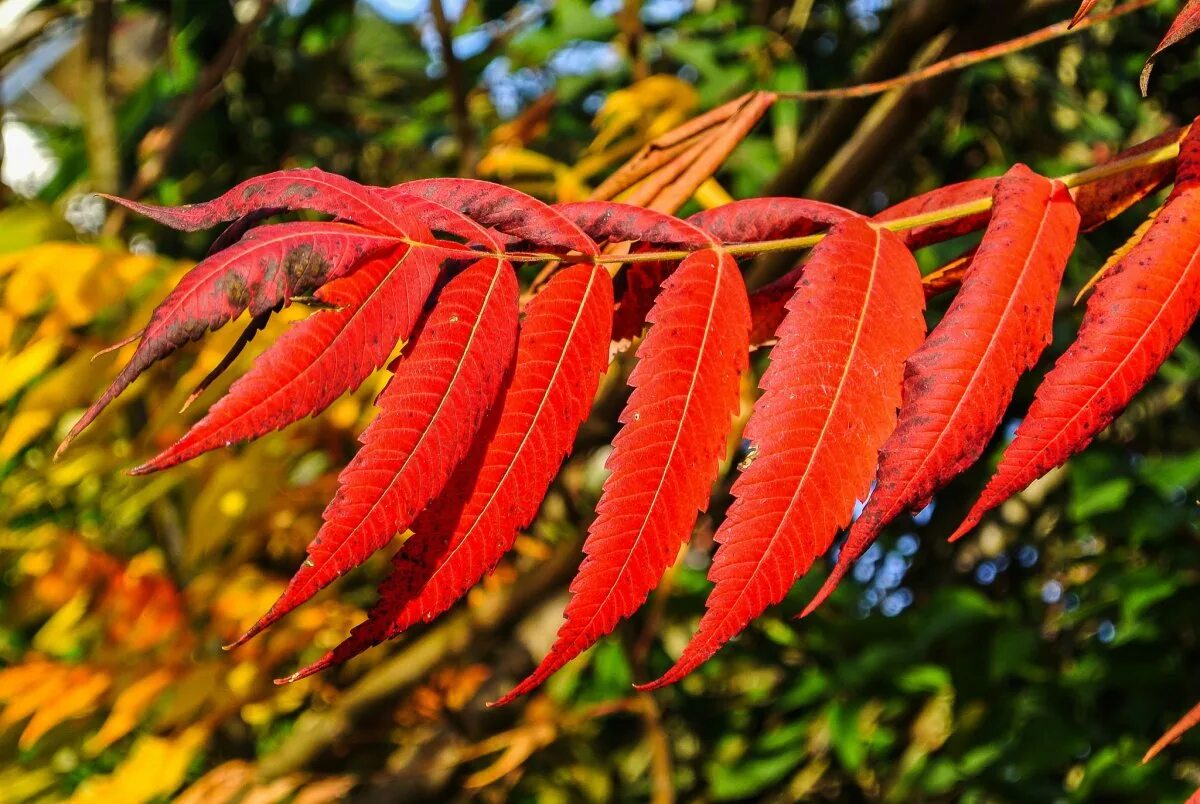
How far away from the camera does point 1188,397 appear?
2.62 m

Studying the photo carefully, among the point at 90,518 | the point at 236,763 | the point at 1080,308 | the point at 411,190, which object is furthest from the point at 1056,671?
the point at 411,190

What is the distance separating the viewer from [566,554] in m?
1.71

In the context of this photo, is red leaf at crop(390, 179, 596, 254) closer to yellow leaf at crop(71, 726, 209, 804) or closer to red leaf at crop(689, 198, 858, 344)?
red leaf at crop(689, 198, 858, 344)

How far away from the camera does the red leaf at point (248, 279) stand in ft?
1.67

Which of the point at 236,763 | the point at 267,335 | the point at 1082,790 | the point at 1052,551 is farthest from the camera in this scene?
the point at 1052,551

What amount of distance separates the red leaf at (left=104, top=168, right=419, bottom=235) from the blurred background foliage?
76 cm

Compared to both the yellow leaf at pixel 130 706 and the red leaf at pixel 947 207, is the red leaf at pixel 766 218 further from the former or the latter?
the yellow leaf at pixel 130 706

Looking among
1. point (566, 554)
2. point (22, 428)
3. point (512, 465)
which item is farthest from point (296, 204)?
point (566, 554)

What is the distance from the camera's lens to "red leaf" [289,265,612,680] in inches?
21.6

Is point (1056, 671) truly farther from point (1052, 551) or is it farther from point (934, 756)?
point (1052, 551)

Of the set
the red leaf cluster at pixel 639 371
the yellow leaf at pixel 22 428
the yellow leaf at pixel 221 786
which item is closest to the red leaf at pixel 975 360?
the red leaf cluster at pixel 639 371

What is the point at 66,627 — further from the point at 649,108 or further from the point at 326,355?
the point at 326,355

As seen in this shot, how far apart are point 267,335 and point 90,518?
680mm

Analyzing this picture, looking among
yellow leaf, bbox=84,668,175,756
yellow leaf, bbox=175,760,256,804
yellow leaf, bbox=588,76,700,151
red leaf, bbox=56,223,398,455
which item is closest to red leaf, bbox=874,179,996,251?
red leaf, bbox=56,223,398,455
